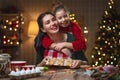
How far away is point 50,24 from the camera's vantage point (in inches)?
112

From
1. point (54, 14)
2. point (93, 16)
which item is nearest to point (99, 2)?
point (93, 16)

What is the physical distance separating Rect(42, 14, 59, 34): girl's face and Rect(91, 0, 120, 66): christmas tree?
404cm

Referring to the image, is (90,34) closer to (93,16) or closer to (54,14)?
(93,16)

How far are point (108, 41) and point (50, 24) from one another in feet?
13.5

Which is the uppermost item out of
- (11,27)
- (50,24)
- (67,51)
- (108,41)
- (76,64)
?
(11,27)

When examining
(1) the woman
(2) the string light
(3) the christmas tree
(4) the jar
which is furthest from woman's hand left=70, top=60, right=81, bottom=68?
(2) the string light

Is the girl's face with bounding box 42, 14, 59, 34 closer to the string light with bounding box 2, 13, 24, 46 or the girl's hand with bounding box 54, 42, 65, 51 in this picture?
the girl's hand with bounding box 54, 42, 65, 51

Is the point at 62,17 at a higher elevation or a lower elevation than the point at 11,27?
lower

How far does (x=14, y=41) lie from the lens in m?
7.27

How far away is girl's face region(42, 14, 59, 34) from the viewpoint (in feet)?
9.34

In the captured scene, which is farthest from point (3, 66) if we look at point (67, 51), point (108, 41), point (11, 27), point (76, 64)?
point (11, 27)

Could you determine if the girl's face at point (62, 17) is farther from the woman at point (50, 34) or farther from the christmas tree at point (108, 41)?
the christmas tree at point (108, 41)

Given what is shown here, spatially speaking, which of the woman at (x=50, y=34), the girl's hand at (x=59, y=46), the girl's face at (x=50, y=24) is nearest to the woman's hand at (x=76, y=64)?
the woman at (x=50, y=34)

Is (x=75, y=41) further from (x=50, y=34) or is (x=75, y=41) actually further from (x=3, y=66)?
(x=3, y=66)
